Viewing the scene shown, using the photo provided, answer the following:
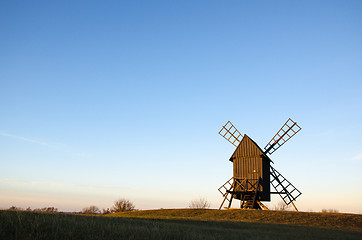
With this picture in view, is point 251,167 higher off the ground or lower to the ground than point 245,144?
lower

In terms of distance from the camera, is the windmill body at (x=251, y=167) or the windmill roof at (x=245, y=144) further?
the windmill roof at (x=245, y=144)

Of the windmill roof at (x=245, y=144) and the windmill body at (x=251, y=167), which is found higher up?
the windmill roof at (x=245, y=144)

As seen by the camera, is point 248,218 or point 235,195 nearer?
point 248,218

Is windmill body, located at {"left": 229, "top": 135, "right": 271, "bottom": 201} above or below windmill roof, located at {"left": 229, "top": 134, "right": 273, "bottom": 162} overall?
below

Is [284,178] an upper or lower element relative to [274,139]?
lower

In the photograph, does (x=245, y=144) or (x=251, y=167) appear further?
Answer: (x=245, y=144)

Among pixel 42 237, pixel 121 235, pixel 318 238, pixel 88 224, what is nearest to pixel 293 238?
pixel 318 238

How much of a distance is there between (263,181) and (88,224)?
2586 centimetres

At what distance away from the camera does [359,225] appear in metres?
21.8

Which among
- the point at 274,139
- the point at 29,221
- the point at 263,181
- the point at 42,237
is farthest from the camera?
the point at 274,139

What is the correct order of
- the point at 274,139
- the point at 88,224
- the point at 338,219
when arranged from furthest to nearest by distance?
the point at 274,139, the point at 338,219, the point at 88,224

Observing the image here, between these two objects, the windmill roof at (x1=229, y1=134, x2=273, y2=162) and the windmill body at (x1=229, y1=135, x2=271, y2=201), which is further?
the windmill roof at (x1=229, y1=134, x2=273, y2=162)

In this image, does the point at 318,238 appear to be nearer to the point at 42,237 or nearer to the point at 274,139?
the point at 42,237

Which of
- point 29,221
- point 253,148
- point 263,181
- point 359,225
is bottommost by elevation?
point 359,225
